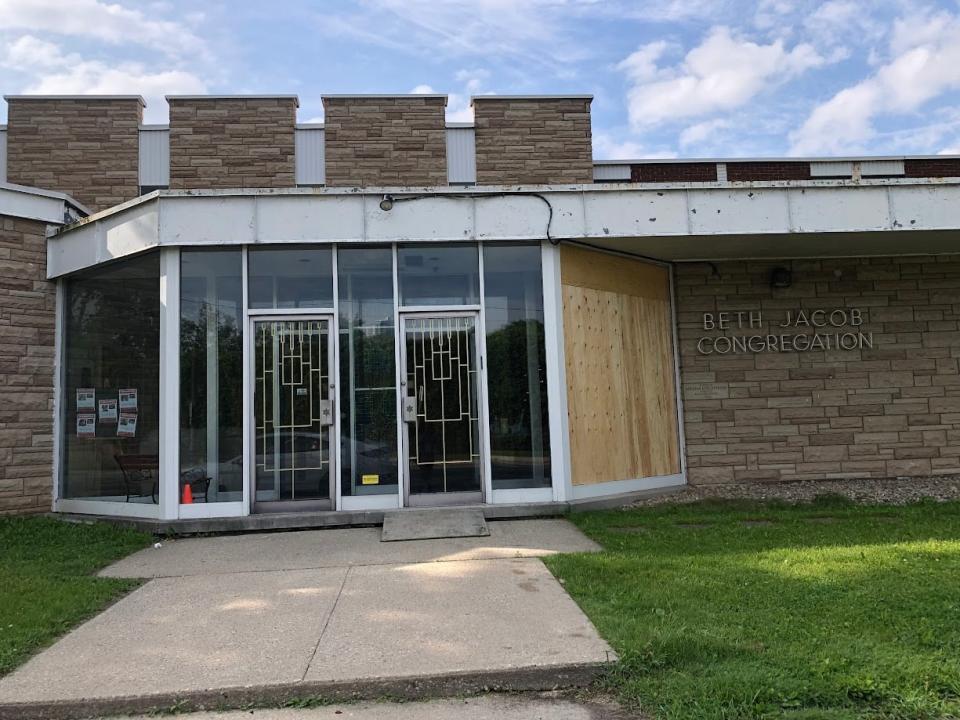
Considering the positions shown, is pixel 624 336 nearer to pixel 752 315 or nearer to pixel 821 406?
pixel 752 315

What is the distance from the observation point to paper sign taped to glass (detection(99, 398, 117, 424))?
29.5 ft

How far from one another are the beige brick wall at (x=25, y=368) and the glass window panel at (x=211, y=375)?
228 cm

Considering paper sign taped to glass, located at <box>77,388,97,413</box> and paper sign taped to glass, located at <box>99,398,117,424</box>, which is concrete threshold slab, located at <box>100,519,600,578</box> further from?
paper sign taped to glass, located at <box>77,388,97,413</box>

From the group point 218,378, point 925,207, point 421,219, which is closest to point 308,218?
point 421,219

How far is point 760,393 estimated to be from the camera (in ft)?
33.8

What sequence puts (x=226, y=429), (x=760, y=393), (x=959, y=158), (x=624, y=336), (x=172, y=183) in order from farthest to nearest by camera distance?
(x=959, y=158) → (x=172, y=183) → (x=760, y=393) → (x=624, y=336) → (x=226, y=429)

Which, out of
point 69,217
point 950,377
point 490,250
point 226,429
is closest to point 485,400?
point 490,250

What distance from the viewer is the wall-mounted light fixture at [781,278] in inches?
410

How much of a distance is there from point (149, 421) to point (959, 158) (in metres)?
16.6

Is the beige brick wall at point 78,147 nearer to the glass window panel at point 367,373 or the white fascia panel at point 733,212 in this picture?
the glass window panel at point 367,373

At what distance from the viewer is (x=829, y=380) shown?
10.4 m

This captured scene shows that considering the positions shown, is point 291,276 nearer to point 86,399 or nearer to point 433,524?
point 86,399

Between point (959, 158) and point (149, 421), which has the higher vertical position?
point (959, 158)

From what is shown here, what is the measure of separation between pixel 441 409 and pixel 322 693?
5028mm
